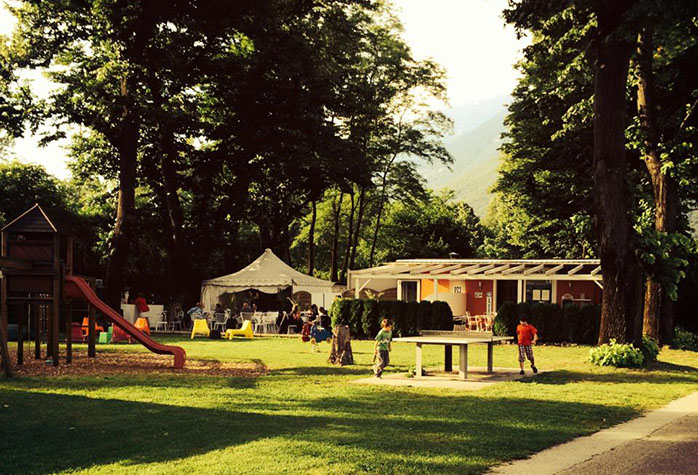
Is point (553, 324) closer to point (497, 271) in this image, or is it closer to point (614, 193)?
point (497, 271)

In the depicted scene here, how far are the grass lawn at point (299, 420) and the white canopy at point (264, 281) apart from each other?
19816mm

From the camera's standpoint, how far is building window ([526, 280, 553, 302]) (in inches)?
1642

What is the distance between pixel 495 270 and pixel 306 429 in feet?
85.8

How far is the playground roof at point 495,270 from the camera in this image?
34094 millimetres

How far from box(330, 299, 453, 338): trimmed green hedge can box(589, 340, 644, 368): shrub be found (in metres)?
12.4

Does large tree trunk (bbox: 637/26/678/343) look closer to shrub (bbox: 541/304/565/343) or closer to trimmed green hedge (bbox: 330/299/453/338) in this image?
shrub (bbox: 541/304/565/343)

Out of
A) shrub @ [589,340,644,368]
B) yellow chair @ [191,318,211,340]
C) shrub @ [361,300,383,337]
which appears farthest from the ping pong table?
yellow chair @ [191,318,211,340]

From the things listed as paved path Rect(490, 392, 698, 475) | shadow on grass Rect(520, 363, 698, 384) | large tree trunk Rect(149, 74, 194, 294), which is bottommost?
shadow on grass Rect(520, 363, 698, 384)

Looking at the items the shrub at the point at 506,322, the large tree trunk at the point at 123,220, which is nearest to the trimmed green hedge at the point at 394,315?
the shrub at the point at 506,322

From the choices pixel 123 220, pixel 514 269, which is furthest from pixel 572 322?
pixel 123 220

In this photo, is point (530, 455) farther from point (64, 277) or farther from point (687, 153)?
point (687, 153)

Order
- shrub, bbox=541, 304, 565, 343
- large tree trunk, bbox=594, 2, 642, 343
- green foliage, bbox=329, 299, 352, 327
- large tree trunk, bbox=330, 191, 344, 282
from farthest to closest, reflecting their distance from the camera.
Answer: large tree trunk, bbox=330, 191, 344, 282 < green foliage, bbox=329, 299, 352, 327 < shrub, bbox=541, 304, 565, 343 < large tree trunk, bbox=594, 2, 642, 343

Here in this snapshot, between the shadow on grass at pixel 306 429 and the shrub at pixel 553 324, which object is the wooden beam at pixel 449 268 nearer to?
the shrub at pixel 553 324

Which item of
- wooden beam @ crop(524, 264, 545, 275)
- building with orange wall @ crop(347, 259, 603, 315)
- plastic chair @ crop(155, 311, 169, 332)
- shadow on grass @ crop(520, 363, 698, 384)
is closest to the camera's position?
shadow on grass @ crop(520, 363, 698, 384)
